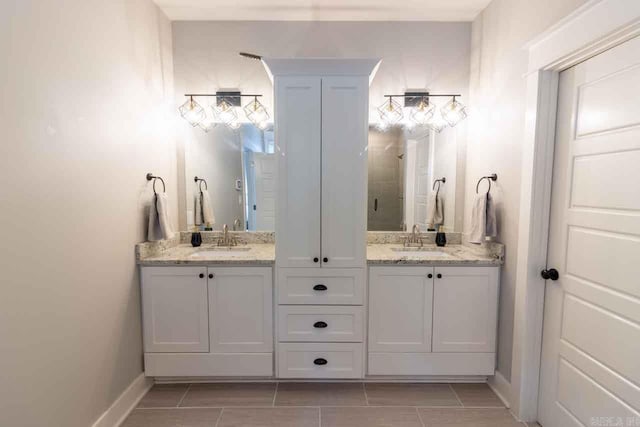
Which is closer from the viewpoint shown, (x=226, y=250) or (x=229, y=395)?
(x=229, y=395)

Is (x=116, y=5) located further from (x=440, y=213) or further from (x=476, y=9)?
(x=440, y=213)

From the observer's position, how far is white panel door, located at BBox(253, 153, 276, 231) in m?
2.56

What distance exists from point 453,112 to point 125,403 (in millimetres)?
3184

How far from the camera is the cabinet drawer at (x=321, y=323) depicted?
2.07 metres

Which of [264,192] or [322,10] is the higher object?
[322,10]

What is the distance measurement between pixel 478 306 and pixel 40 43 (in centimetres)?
286

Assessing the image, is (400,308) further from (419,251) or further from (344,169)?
(344,169)

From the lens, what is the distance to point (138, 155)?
6.70 feet

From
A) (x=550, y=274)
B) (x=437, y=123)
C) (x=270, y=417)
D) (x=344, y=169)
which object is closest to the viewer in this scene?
(x=550, y=274)

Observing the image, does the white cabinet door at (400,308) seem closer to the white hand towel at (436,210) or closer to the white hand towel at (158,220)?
the white hand towel at (436,210)

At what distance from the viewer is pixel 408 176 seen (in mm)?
2617

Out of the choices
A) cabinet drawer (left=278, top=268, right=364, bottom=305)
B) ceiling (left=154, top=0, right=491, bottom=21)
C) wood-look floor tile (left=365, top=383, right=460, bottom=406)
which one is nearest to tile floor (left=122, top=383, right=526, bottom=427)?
wood-look floor tile (left=365, top=383, right=460, bottom=406)

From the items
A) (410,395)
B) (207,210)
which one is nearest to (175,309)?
(207,210)

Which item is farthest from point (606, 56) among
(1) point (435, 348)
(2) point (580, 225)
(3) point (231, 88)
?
(3) point (231, 88)
